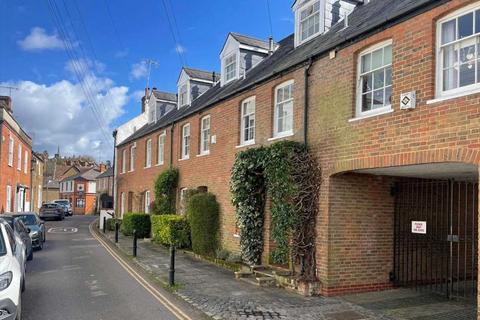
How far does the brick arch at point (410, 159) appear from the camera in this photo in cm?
709

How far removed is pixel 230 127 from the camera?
1590cm

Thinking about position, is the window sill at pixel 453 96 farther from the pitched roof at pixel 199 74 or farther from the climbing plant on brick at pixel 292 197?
the pitched roof at pixel 199 74

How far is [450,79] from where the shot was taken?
25.9 feet

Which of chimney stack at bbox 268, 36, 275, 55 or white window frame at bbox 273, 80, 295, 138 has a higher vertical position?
chimney stack at bbox 268, 36, 275, 55

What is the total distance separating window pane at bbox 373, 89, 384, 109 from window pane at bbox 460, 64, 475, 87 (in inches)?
73.1

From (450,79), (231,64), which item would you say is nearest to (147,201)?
(231,64)

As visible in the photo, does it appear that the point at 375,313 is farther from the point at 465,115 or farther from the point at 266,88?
the point at 266,88

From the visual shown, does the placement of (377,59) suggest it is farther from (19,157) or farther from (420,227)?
Answer: (19,157)

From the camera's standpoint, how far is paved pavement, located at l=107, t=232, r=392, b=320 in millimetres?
8398

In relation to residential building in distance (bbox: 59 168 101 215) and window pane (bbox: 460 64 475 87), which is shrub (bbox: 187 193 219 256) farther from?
residential building in distance (bbox: 59 168 101 215)

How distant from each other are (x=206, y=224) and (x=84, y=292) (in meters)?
6.39

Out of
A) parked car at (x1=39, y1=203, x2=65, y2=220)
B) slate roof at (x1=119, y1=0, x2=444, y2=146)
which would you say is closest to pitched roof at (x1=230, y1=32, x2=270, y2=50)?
slate roof at (x1=119, y1=0, x2=444, y2=146)

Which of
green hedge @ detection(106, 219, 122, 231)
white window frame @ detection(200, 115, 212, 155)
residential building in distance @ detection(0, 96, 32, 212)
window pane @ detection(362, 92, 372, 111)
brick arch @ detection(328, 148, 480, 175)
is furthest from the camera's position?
green hedge @ detection(106, 219, 122, 231)

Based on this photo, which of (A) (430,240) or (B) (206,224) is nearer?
(A) (430,240)
